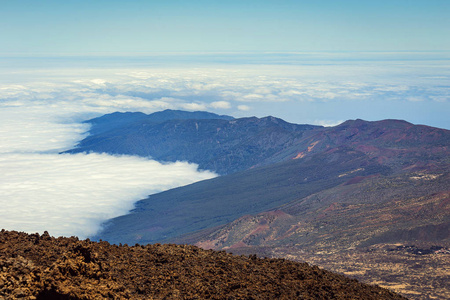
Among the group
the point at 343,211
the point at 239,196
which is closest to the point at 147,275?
the point at 343,211

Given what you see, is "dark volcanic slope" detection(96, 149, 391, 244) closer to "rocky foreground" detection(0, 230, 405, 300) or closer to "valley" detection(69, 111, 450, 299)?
"valley" detection(69, 111, 450, 299)

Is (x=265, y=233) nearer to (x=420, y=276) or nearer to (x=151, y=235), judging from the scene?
(x=420, y=276)

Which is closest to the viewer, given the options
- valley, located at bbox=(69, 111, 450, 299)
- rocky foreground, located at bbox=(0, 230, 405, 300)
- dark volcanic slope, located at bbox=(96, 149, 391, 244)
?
rocky foreground, located at bbox=(0, 230, 405, 300)

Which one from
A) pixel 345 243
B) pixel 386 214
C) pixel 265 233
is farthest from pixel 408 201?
pixel 265 233

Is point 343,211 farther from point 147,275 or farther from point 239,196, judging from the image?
point 239,196

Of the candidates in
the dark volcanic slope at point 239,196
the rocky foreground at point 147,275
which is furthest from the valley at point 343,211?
the rocky foreground at point 147,275

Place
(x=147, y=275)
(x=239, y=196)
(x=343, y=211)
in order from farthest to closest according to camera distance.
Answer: (x=239, y=196), (x=343, y=211), (x=147, y=275)

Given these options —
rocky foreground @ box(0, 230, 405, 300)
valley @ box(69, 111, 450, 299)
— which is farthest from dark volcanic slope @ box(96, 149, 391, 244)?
rocky foreground @ box(0, 230, 405, 300)

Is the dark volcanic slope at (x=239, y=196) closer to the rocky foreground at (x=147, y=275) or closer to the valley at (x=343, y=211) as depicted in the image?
the valley at (x=343, y=211)
